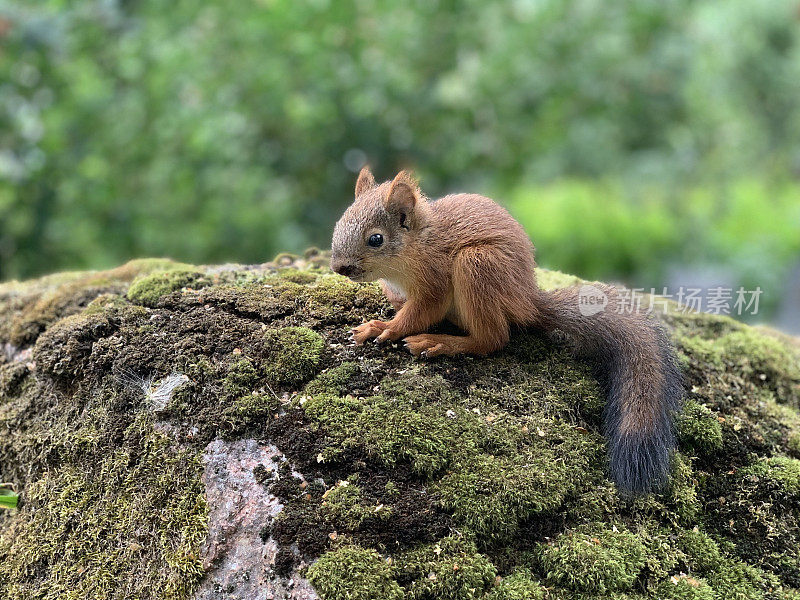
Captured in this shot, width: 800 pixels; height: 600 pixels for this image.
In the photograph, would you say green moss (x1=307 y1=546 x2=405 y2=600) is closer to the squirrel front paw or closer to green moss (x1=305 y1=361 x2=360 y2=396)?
green moss (x1=305 y1=361 x2=360 y2=396)

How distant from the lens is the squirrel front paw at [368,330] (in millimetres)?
2805

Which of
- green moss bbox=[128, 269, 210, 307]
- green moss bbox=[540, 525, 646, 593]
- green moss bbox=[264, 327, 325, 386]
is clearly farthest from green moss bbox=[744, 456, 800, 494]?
green moss bbox=[128, 269, 210, 307]

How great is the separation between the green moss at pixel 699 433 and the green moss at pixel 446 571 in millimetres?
1071

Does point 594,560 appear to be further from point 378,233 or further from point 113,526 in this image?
point 113,526

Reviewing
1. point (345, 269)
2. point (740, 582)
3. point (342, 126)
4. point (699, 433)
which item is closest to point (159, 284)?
point (345, 269)

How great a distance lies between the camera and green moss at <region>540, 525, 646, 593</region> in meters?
2.15

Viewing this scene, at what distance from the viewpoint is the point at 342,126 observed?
6.99 m

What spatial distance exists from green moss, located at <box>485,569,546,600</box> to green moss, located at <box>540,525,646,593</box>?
64 mm

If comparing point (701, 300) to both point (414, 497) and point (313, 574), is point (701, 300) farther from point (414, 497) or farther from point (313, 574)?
point (313, 574)

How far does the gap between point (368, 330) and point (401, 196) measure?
0.56 meters

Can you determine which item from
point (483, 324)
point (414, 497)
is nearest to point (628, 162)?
point (483, 324)

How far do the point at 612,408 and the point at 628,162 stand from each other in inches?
336

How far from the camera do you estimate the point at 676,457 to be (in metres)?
Answer: 2.62

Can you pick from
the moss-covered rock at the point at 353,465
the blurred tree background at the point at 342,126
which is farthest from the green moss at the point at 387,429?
the blurred tree background at the point at 342,126
